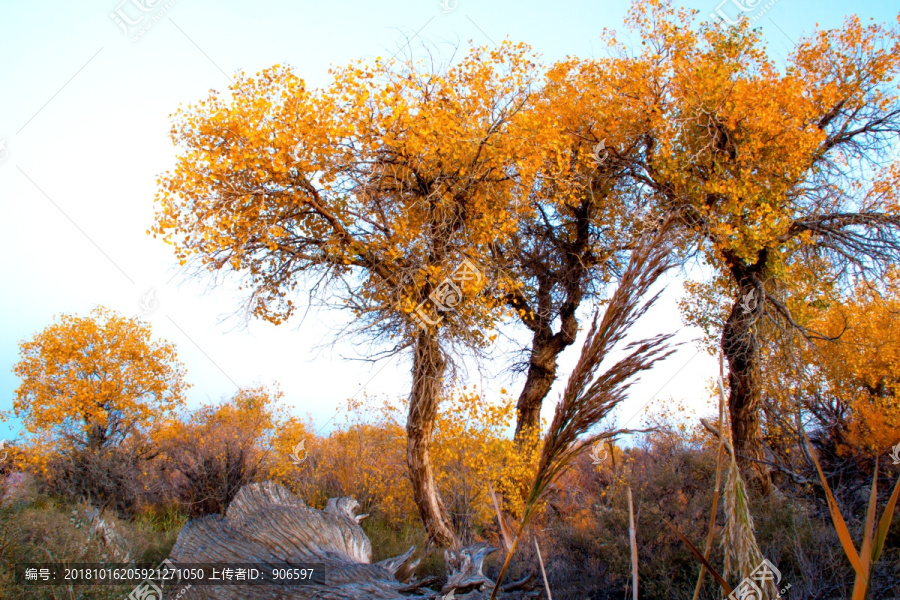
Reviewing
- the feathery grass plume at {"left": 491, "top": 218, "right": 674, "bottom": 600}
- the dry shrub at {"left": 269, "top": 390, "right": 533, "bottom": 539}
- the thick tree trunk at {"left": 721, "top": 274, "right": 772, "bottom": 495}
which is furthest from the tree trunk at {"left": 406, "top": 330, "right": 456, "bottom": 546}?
the feathery grass plume at {"left": 491, "top": 218, "right": 674, "bottom": 600}

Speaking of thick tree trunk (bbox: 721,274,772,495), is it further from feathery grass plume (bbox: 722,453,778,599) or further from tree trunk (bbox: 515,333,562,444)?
feathery grass plume (bbox: 722,453,778,599)

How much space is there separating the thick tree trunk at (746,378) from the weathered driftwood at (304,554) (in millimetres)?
7485

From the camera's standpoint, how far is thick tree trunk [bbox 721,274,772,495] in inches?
408

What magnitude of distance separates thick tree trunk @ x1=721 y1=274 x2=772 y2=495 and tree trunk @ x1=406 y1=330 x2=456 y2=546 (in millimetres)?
6022

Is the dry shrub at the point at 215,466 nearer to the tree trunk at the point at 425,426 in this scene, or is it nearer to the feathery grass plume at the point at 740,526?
the tree trunk at the point at 425,426

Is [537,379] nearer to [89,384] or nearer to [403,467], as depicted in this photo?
[403,467]

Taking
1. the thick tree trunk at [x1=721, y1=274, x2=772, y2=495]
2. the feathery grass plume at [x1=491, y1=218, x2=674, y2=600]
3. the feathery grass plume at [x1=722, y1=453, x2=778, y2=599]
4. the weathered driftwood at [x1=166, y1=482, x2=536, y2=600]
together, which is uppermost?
the thick tree trunk at [x1=721, y1=274, x2=772, y2=495]

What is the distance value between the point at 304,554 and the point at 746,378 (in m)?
9.41

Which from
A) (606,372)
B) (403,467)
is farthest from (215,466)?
(606,372)

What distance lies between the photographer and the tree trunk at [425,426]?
29.2 ft

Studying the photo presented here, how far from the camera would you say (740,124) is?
10.5 m

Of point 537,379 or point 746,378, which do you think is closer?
point 746,378

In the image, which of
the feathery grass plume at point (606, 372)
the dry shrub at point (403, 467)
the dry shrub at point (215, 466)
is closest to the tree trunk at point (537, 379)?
the dry shrub at point (403, 467)

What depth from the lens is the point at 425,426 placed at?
29.7ft
